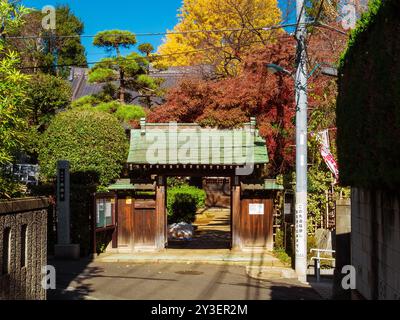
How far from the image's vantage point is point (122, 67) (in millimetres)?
29922

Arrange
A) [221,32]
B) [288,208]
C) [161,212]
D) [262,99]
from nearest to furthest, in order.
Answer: [288,208], [161,212], [262,99], [221,32]

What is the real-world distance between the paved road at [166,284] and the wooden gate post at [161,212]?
3.32 meters

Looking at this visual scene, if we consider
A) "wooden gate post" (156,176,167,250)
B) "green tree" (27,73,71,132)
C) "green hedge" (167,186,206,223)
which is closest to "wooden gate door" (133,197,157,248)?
"wooden gate post" (156,176,167,250)

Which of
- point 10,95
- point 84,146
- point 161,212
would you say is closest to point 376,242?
point 10,95

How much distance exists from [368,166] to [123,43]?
82.1 feet

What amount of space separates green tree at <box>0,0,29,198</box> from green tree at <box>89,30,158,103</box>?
20.6m

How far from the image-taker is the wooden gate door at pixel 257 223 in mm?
20906

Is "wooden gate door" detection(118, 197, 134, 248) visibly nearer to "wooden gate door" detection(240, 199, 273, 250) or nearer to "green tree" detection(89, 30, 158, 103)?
"wooden gate door" detection(240, 199, 273, 250)

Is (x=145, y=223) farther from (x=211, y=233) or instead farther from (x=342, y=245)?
(x=342, y=245)

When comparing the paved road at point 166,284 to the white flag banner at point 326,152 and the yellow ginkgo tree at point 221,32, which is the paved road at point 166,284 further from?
the yellow ginkgo tree at point 221,32

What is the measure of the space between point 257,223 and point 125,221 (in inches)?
210

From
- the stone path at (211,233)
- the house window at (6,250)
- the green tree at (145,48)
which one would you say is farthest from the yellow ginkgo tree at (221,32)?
the house window at (6,250)
